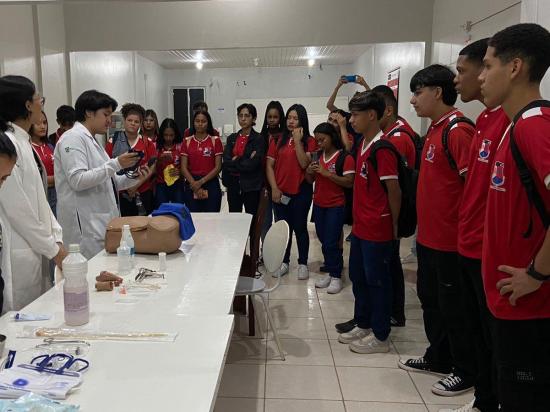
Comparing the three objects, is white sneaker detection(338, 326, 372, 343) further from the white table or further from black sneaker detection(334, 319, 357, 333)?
the white table

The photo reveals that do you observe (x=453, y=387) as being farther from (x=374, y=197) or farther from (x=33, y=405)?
(x=33, y=405)

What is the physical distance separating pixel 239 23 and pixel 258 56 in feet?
14.7

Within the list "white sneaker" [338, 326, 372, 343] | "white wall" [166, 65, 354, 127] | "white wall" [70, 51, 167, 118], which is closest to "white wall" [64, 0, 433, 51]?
"white wall" [70, 51, 167, 118]

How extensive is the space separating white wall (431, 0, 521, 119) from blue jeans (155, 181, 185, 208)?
8.78ft

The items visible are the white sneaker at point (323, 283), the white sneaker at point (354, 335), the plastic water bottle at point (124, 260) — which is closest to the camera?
the plastic water bottle at point (124, 260)

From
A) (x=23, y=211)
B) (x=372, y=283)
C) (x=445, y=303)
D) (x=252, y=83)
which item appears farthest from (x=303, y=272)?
(x=252, y=83)

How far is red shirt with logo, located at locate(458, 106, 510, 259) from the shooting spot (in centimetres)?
176

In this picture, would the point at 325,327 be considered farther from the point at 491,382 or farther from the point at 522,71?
the point at 522,71

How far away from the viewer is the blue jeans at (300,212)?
14.0ft

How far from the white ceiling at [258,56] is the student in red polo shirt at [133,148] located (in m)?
4.32

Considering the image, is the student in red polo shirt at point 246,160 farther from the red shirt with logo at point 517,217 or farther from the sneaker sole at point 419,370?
the red shirt with logo at point 517,217

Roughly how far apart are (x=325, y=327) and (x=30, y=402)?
8.21 ft

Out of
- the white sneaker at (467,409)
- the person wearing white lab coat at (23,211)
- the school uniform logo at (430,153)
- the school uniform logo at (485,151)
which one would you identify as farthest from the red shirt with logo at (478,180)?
the person wearing white lab coat at (23,211)

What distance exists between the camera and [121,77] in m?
7.98
